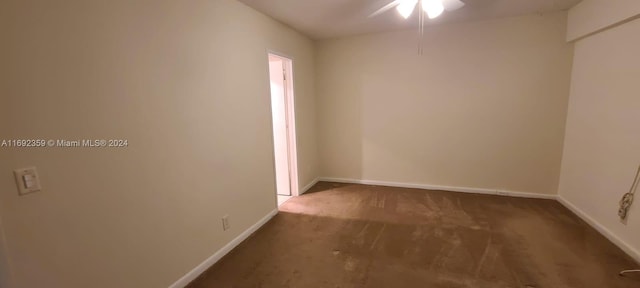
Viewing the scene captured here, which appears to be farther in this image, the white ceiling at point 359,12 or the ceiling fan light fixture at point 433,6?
the white ceiling at point 359,12

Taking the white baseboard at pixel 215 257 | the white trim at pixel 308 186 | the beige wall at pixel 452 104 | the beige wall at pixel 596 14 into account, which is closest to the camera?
the white baseboard at pixel 215 257

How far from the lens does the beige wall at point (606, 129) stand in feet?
7.43

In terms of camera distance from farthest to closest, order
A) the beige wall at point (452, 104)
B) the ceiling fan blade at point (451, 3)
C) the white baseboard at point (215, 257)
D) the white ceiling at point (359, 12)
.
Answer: the beige wall at point (452, 104) < the white ceiling at point (359, 12) < the ceiling fan blade at point (451, 3) < the white baseboard at point (215, 257)

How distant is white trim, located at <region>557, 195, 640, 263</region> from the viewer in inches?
87.7

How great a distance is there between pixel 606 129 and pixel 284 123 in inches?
138

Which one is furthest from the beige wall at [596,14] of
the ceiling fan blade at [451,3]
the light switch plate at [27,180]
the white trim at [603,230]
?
the light switch plate at [27,180]

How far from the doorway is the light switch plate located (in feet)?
8.11

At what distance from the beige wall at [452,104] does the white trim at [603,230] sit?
1.29ft

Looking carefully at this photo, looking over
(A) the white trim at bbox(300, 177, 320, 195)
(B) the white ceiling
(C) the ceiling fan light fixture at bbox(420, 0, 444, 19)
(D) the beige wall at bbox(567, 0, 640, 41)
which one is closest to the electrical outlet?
(A) the white trim at bbox(300, 177, 320, 195)

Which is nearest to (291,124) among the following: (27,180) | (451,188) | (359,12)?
(359,12)

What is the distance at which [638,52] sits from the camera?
7.23 ft

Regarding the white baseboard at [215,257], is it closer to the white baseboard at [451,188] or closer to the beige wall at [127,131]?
the beige wall at [127,131]

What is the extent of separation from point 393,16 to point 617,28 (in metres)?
2.05

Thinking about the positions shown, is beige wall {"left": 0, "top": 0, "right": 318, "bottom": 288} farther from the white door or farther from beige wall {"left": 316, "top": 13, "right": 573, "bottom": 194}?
beige wall {"left": 316, "top": 13, "right": 573, "bottom": 194}
